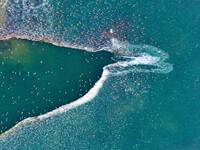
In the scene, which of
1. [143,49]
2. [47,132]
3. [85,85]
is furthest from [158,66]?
[47,132]

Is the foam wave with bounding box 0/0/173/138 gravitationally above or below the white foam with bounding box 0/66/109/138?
above

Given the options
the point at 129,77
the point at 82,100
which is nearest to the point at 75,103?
the point at 82,100

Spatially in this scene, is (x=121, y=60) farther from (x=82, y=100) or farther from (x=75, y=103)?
(x=75, y=103)

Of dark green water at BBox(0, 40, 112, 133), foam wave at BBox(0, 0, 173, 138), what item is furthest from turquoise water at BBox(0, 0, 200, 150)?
dark green water at BBox(0, 40, 112, 133)

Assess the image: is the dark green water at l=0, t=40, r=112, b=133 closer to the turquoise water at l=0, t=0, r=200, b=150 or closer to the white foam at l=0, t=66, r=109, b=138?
the white foam at l=0, t=66, r=109, b=138

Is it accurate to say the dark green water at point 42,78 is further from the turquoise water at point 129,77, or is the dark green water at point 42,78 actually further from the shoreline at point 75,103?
the turquoise water at point 129,77
